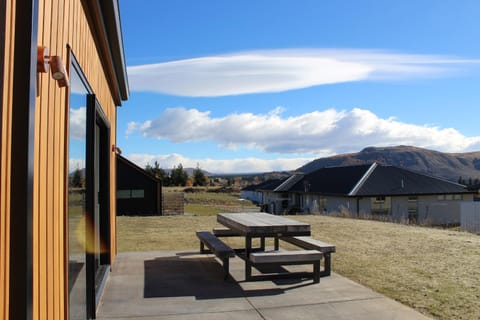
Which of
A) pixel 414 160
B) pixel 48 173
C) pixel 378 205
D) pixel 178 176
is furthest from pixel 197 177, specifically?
pixel 414 160

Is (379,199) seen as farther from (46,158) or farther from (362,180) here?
(46,158)

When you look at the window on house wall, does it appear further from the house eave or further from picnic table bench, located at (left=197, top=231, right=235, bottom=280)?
the house eave

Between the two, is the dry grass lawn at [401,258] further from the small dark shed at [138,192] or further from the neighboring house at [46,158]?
the small dark shed at [138,192]

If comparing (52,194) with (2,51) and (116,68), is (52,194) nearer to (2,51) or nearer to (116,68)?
(2,51)

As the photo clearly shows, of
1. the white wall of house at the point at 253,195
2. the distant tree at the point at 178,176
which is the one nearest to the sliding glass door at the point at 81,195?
the white wall of house at the point at 253,195

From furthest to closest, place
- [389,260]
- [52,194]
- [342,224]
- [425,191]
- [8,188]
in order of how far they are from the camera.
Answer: [425,191] < [342,224] < [389,260] < [52,194] < [8,188]

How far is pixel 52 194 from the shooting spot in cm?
271

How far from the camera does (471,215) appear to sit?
16.9m

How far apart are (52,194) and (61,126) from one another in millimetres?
488

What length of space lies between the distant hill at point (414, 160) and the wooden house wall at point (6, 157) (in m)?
164

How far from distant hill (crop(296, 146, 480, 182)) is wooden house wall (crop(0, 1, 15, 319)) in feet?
539

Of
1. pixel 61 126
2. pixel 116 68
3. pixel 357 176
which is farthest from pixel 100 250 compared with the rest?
pixel 357 176

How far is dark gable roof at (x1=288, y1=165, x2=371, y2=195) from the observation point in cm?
3516

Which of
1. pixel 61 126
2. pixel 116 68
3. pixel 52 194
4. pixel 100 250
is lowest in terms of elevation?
pixel 100 250
